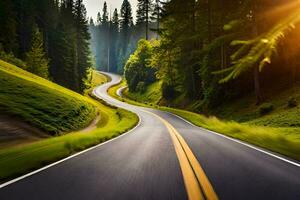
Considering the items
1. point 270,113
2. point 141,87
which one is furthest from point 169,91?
point 270,113

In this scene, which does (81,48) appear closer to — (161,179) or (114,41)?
(161,179)

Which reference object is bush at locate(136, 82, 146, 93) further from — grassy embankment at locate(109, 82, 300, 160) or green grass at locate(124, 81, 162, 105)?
grassy embankment at locate(109, 82, 300, 160)

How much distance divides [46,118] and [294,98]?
2065 cm

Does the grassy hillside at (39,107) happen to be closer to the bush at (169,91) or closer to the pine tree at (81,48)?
the bush at (169,91)

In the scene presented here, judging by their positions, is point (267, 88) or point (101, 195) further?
point (267, 88)

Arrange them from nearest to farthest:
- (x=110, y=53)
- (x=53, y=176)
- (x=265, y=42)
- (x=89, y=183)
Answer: (x=265, y=42)
(x=89, y=183)
(x=53, y=176)
(x=110, y=53)

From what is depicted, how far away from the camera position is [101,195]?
5594mm

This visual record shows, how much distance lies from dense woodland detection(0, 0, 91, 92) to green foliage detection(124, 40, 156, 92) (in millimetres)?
12259

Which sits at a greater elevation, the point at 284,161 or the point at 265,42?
the point at 265,42

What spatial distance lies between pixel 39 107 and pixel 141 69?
64.2 m

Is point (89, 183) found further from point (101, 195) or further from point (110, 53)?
point (110, 53)

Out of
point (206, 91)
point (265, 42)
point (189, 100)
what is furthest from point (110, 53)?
point (265, 42)

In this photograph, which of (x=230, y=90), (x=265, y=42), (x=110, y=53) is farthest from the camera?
(x=110, y=53)

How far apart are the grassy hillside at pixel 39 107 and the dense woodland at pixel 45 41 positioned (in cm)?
2025
